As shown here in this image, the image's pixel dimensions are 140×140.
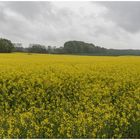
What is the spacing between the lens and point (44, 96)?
394 inches

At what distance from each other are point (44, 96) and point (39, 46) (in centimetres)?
4240

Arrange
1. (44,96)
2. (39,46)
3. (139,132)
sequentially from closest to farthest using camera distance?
(139,132)
(44,96)
(39,46)

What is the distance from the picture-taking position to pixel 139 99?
323 inches

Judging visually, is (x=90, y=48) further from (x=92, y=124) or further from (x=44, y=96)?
(x=92, y=124)

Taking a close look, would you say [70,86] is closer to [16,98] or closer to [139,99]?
[16,98]

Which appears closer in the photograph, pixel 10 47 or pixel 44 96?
pixel 44 96

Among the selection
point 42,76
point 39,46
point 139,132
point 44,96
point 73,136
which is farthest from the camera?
point 39,46

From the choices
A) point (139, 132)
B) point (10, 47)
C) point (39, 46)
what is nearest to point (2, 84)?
point (139, 132)

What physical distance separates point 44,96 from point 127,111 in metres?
3.04

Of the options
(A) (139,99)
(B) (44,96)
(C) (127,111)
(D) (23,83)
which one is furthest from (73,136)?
(D) (23,83)

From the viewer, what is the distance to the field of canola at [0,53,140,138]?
20.2 ft

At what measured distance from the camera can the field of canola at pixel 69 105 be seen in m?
6.17

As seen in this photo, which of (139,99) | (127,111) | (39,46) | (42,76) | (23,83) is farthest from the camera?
(39,46)

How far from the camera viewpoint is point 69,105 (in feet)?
28.3
